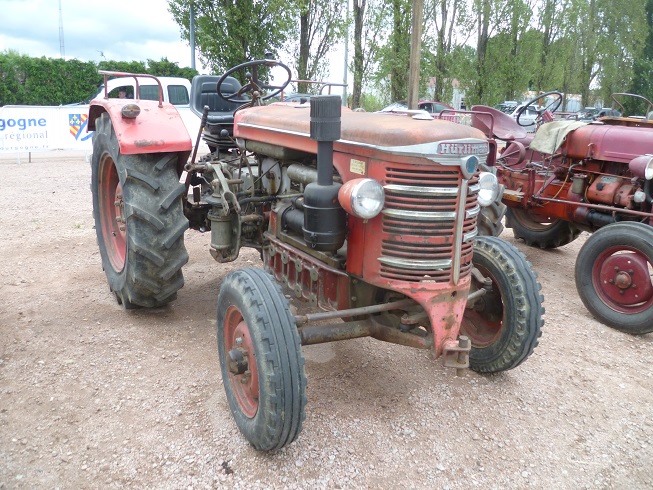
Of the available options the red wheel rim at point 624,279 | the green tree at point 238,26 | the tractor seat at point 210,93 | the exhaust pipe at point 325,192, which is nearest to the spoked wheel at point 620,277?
the red wheel rim at point 624,279

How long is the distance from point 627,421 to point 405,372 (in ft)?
3.87

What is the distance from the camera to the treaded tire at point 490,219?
447cm

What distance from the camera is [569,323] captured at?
4.24 meters

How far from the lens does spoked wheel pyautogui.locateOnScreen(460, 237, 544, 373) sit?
119 inches

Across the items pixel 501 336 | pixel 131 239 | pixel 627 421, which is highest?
pixel 131 239

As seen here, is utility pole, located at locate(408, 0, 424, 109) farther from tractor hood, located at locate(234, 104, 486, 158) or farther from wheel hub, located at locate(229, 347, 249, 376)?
wheel hub, located at locate(229, 347, 249, 376)

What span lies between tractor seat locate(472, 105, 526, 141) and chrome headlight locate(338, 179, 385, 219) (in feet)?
13.4

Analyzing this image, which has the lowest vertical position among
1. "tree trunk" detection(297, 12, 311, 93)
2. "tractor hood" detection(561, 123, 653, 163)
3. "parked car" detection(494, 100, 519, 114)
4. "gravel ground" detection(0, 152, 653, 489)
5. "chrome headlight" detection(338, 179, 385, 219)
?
"gravel ground" detection(0, 152, 653, 489)

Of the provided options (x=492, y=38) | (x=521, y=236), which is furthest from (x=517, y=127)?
(x=492, y=38)

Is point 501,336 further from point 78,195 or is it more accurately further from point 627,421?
point 78,195

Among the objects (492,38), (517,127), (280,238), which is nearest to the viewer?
(280,238)

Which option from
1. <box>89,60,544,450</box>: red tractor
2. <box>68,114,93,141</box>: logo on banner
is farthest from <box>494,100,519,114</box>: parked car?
<box>89,60,544,450</box>: red tractor

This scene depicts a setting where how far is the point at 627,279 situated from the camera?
162 inches

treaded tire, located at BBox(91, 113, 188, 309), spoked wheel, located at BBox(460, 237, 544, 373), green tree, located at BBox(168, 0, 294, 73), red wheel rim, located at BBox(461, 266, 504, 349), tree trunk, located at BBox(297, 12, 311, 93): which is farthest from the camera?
tree trunk, located at BBox(297, 12, 311, 93)
